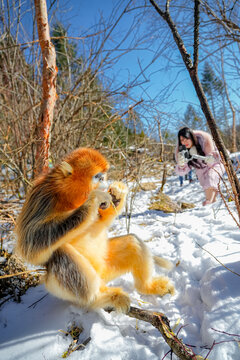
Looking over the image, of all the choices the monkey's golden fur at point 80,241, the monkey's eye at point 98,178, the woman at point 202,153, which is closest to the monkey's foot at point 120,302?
the monkey's golden fur at point 80,241

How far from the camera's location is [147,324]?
1318 mm

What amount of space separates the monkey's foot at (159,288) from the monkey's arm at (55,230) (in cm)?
78

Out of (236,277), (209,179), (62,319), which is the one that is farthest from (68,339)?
(209,179)

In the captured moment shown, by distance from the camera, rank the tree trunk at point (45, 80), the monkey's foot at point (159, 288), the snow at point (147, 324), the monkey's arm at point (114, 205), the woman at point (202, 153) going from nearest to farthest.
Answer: the snow at point (147, 324)
the monkey's foot at point (159, 288)
the monkey's arm at point (114, 205)
the tree trunk at point (45, 80)
the woman at point (202, 153)

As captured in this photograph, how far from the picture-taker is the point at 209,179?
398 cm

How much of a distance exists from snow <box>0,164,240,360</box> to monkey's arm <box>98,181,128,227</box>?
2.00 feet

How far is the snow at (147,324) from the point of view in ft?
3.56

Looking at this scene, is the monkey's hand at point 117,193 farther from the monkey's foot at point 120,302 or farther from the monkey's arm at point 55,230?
the monkey's foot at point 120,302

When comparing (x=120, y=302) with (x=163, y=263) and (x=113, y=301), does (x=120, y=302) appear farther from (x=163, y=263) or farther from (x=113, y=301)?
(x=163, y=263)

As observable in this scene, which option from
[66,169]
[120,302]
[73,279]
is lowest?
[120,302]

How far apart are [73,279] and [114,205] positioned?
2.24ft

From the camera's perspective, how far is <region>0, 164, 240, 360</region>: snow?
1.08m

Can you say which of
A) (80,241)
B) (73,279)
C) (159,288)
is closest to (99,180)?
(80,241)

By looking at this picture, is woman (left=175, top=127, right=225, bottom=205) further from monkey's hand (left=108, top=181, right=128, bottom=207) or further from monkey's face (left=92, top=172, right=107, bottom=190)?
monkey's face (left=92, top=172, right=107, bottom=190)
